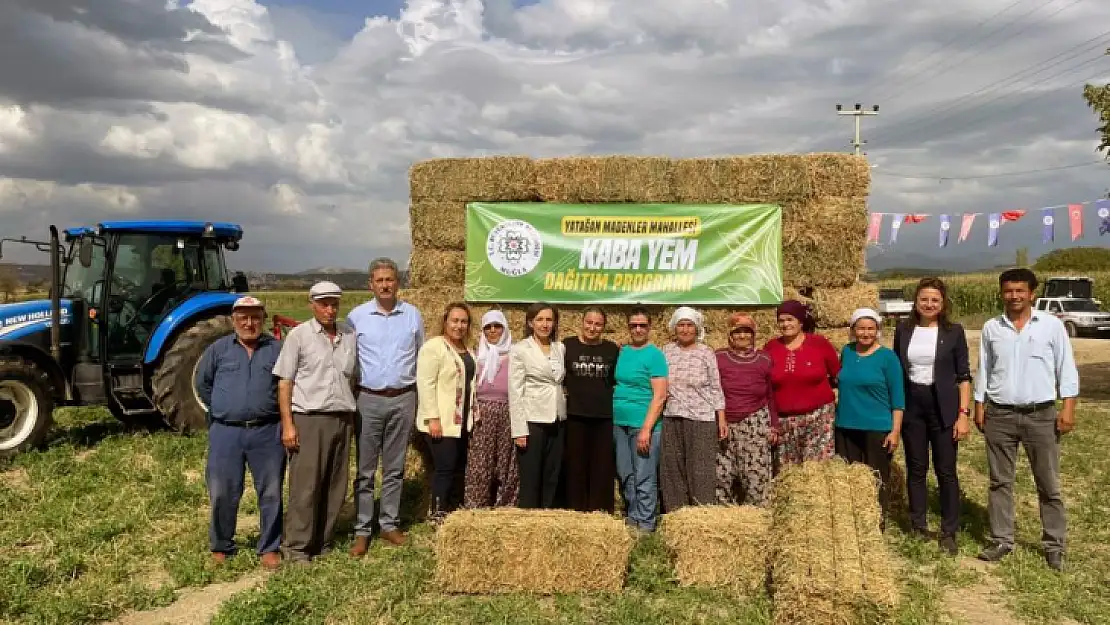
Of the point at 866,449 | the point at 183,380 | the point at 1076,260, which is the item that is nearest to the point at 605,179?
the point at 866,449

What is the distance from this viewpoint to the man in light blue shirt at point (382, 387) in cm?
464

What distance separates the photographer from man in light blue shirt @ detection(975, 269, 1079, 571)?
447 centimetres

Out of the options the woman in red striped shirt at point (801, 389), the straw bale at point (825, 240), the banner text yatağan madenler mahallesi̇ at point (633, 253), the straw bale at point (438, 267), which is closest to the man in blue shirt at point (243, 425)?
the straw bale at point (438, 267)

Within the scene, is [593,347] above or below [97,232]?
below

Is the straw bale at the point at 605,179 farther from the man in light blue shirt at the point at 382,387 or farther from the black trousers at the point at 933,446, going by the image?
the black trousers at the point at 933,446

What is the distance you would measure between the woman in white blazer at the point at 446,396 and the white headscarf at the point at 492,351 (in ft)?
0.28

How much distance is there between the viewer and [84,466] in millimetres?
6684

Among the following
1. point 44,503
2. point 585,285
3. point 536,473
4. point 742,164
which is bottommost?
point 44,503

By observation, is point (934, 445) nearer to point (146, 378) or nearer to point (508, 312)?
point (508, 312)

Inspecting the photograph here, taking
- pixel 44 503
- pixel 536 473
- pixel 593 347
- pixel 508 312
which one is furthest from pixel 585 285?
pixel 44 503

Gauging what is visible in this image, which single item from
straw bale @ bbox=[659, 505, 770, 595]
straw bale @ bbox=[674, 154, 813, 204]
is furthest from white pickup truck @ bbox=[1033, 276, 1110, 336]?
straw bale @ bbox=[659, 505, 770, 595]

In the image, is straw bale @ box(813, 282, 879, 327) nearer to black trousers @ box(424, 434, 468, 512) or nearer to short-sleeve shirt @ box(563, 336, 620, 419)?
short-sleeve shirt @ box(563, 336, 620, 419)

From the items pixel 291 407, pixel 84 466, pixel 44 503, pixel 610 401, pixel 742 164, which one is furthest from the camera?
pixel 84 466

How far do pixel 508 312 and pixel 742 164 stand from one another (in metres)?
2.42
